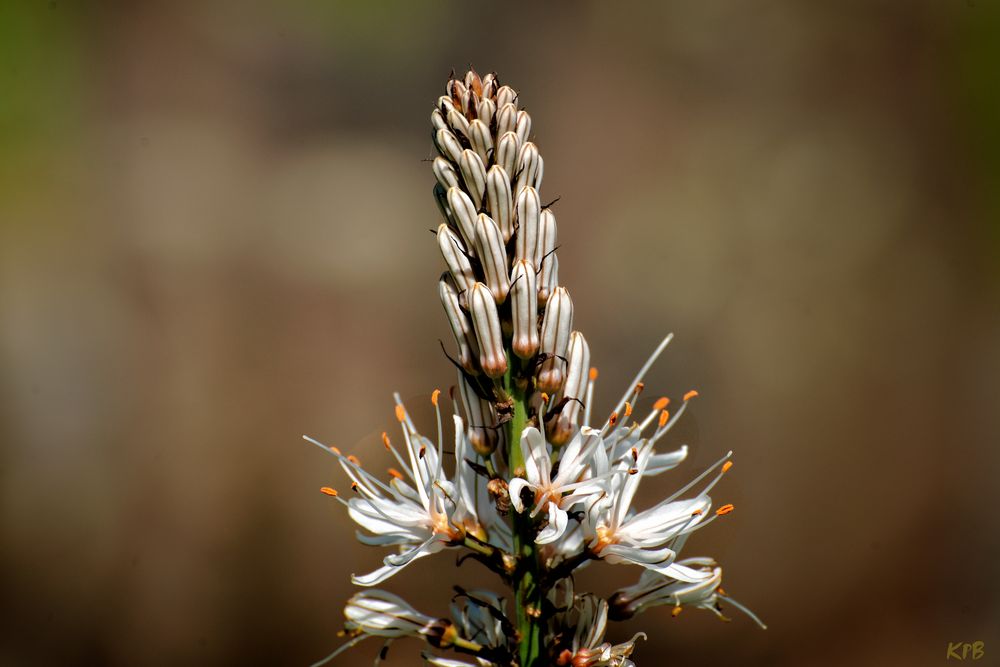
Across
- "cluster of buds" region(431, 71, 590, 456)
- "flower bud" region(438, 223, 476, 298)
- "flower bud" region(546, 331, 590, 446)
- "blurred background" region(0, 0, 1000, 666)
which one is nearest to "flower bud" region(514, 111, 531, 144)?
"cluster of buds" region(431, 71, 590, 456)

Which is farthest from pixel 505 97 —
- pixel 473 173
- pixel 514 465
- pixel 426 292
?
pixel 426 292

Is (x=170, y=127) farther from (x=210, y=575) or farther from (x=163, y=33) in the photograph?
(x=210, y=575)

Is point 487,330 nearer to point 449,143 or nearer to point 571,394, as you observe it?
point 571,394

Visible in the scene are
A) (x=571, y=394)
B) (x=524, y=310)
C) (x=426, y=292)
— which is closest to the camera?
(x=524, y=310)

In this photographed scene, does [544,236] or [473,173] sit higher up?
[473,173]

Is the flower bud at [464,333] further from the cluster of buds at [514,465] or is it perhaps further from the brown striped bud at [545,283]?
the brown striped bud at [545,283]

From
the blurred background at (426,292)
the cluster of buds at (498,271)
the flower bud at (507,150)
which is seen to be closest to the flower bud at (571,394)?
the cluster of buds at (498,271)

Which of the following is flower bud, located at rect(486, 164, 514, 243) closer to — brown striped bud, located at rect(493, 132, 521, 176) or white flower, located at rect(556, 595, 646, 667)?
brown striped bud, located at rect(493, 132, 521, 176)

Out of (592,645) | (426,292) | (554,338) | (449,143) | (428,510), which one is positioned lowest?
(592,645)
